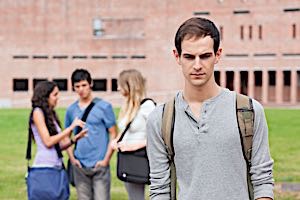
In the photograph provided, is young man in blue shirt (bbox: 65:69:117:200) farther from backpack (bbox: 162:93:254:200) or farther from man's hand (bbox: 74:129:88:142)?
backpack (bbox: 162:93:254:200)

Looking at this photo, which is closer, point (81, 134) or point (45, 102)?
point (45, 102)

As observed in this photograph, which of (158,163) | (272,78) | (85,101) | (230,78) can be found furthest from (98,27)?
(158,163)

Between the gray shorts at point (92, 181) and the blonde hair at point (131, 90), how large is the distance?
715 mm

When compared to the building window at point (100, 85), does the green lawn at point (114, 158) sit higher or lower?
lower

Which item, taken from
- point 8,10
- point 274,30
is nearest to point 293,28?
point 274,30

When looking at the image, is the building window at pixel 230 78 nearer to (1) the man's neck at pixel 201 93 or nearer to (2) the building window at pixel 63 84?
Result: (2) the building window at pixel 63 84

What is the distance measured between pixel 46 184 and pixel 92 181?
2.48 ft

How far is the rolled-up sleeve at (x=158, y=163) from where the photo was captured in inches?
118

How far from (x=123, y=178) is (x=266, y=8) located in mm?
43183

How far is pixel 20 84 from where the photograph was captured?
52.4 m

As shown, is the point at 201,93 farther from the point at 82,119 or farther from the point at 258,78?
the point at 258,78

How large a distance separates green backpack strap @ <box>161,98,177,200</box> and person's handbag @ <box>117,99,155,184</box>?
2.86 m

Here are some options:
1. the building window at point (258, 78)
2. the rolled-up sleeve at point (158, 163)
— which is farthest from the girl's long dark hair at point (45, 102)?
the building window at point (258, 78)

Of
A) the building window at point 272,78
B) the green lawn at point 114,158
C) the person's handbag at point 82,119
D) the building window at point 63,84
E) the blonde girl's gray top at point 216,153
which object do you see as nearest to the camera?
the blonde girl's gray top at point 216,153
